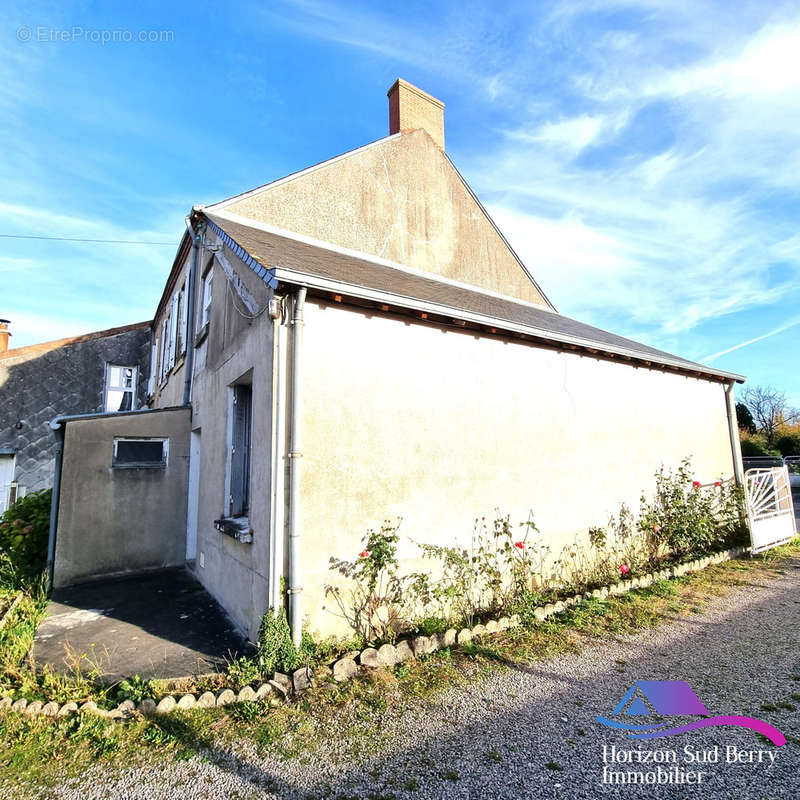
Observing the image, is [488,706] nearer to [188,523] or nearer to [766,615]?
[766,615]

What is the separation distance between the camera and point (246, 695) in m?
3.27

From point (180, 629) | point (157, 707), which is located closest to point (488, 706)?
point (157, 707)

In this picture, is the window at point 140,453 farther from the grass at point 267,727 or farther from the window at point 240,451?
the grass at point 267,727

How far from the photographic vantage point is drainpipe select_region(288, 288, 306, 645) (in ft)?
12.2

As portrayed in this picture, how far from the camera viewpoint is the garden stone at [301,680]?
340cm

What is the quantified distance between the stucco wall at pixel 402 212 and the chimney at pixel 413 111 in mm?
448

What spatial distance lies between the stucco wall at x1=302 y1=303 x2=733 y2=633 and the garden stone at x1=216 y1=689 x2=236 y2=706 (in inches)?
32.0

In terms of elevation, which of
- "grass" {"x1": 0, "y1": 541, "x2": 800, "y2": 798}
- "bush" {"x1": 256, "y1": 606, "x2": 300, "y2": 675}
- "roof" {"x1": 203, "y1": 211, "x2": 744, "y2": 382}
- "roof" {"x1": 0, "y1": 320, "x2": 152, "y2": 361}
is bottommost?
"grass" {"x1": 0, "y1": 541, "x2": 800, "y2": 798}

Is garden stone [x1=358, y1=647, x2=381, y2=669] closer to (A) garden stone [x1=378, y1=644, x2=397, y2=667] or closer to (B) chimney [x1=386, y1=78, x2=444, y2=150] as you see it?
(A) garden stone [x1=378, y1=644, x2=397, y2=667]

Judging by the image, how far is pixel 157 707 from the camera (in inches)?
125

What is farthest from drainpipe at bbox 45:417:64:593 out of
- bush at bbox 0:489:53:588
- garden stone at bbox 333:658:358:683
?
garden stone at bbox 333:658:358:683

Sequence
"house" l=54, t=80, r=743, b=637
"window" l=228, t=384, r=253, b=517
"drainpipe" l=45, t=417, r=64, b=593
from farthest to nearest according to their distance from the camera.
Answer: "drainpipe" l=45, t=417, r=64, b=593
"window" l=228, t=384, r=253, b=517
"house" l=54, t=80, r=743, b=637

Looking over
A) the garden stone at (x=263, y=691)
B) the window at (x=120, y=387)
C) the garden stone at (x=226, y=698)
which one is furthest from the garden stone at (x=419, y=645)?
the window at (x=120, y=387)

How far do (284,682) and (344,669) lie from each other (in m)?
0.50
